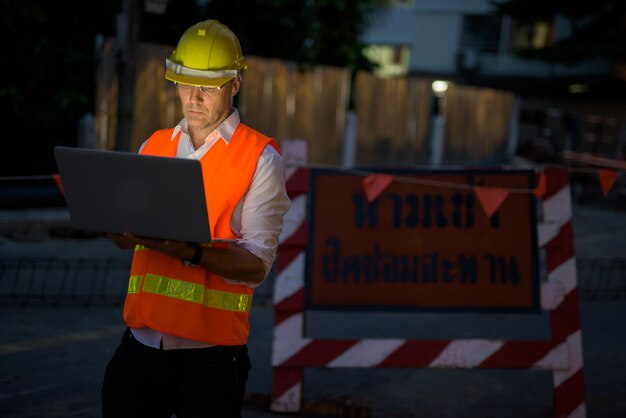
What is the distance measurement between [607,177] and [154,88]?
7.36m

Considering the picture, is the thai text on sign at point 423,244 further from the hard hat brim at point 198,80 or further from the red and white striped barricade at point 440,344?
the hard hat brim at point 198,80

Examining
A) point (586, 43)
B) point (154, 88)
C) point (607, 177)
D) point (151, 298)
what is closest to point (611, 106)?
point (586, 43)

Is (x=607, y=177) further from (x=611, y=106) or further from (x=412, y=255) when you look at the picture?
(x=611, y=106)

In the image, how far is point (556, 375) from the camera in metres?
5.70

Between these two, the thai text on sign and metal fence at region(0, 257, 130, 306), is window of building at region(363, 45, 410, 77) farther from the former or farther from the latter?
the thai text on sign

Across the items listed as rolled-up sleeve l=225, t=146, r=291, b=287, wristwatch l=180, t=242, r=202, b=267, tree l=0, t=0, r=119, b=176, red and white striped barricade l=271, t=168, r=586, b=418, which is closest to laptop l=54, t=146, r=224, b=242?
wristwatch l=180, t=242, r=202, b=267

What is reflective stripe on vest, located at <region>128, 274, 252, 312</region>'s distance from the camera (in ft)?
9.87

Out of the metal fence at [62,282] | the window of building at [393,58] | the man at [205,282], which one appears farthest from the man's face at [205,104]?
the window of building at [393,58]

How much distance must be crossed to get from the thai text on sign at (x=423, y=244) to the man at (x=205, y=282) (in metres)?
2.54

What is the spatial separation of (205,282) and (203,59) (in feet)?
2.46

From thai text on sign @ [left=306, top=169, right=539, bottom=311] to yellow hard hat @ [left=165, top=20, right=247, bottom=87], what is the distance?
2.64 meters

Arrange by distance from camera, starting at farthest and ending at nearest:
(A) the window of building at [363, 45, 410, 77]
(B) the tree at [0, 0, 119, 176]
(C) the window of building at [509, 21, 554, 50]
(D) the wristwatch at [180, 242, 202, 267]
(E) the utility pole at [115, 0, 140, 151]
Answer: (A) the window of building at [363, 45, 410, 77], (C) the window of building at [509, 21, 554, 50], (B) the tree at [0, 0, 119, 176], (E) the utility pole at [115, 0, 140, 151], (D) the wristwatch at [180, 242, 202, 267]

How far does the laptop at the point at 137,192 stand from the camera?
2686 mm

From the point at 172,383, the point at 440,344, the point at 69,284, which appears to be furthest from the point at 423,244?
the point at 69,284
